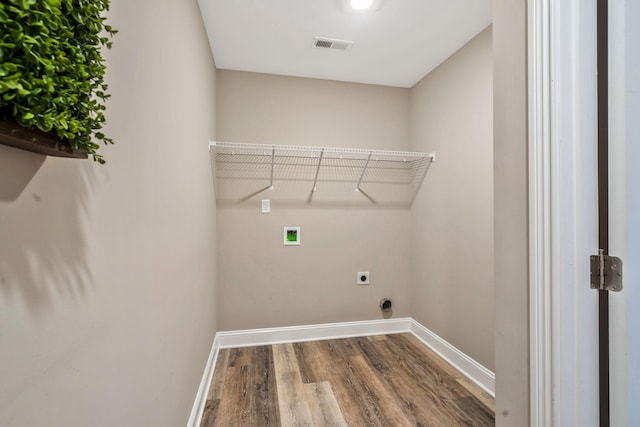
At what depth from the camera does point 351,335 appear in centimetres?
276

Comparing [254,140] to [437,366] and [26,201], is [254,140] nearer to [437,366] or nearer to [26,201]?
[26,201]

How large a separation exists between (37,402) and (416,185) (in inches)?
112

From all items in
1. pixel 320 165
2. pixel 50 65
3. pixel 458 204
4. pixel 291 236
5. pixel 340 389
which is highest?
pixel 320 165

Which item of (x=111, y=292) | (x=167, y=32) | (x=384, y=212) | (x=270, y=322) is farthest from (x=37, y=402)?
(x=384, y=212)

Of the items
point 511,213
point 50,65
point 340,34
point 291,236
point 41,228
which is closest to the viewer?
point 50,65

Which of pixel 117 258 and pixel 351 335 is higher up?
pixel 117 258

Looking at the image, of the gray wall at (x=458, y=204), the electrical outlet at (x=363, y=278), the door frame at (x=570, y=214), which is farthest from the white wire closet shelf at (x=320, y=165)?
the door frame at (x=570, y=214)

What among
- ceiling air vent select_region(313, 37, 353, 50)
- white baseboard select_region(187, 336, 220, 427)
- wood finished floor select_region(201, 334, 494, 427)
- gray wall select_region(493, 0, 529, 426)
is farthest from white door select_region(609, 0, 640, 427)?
white baseboard select_region(187, 336, 220, 427)

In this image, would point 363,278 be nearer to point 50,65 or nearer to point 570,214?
point 570,214

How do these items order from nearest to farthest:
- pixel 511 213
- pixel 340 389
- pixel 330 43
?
pixel 511 213 → pixel 340 389 → pixel 330 43

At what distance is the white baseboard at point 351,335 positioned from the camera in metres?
2.04

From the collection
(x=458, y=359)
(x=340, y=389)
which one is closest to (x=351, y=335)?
(x=340, y=389)

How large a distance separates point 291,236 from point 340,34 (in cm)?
172

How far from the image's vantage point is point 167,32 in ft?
Result: 3.91
